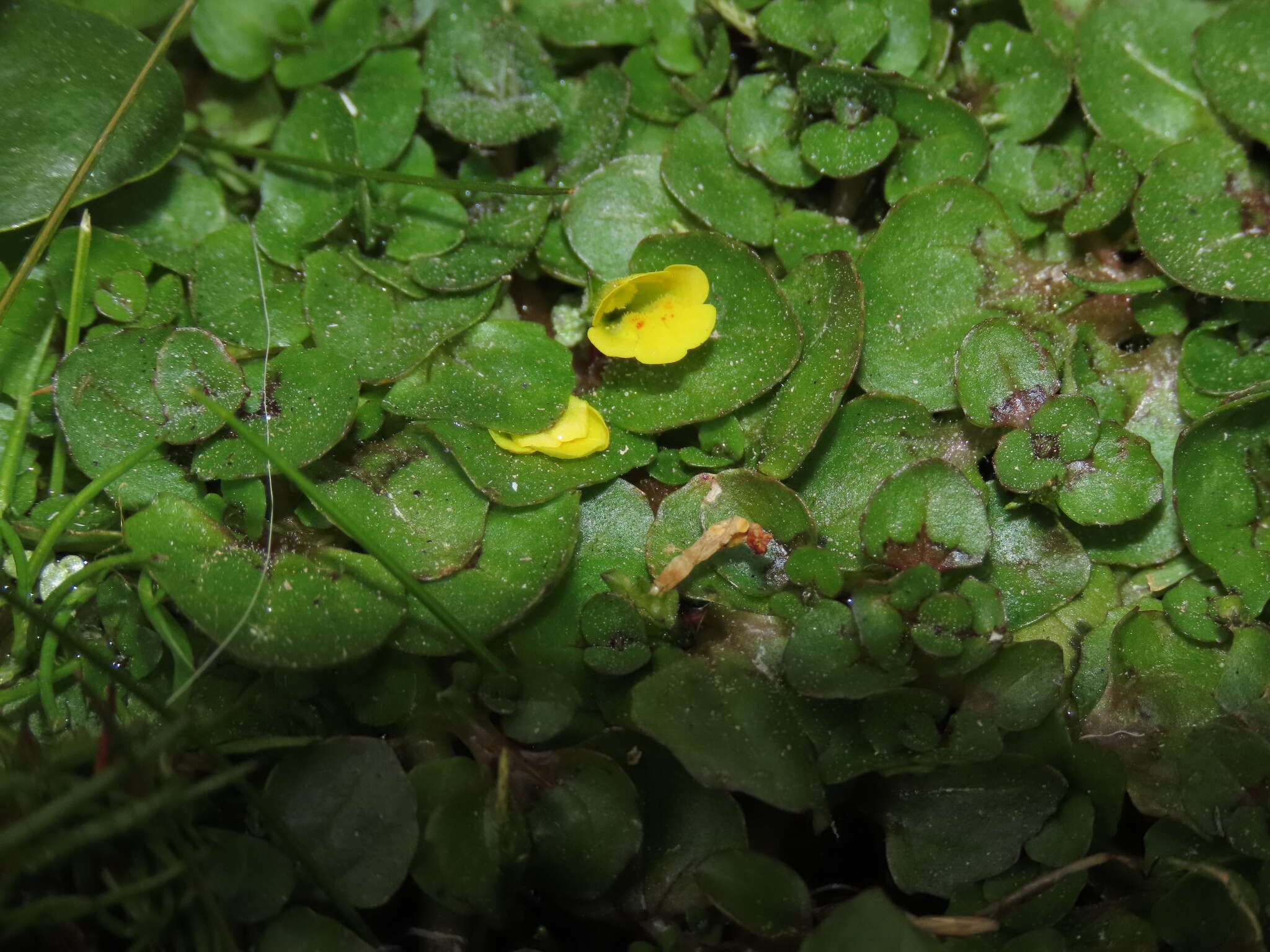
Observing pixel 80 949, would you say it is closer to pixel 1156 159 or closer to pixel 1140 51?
pixel 1156 159

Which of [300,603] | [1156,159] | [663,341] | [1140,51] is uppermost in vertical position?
[1140,51]

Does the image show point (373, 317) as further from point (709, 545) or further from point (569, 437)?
point (709, 545)

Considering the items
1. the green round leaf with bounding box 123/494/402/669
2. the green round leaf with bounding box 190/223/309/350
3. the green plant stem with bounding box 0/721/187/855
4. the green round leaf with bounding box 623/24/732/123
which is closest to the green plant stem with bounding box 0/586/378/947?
the green plant stem with bounding box 0/721/187/855

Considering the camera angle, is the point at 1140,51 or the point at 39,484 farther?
the point at 1140,51

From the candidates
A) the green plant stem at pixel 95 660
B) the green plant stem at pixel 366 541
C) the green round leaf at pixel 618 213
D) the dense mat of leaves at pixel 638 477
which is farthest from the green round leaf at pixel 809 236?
the green plant stem at pixel 95 660

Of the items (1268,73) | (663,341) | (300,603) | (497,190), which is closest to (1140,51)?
(1268,73)

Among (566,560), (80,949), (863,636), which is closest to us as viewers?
(80,949)
